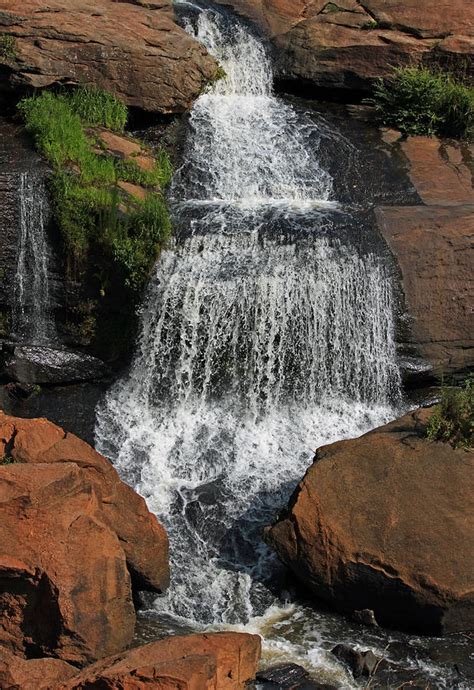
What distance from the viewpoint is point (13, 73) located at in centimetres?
1241

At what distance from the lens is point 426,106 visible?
44.1ft

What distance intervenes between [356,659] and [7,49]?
923cm

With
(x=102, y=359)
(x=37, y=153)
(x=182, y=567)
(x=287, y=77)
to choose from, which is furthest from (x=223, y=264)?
(x=287, y=77)

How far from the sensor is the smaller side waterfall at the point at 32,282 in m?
10.7

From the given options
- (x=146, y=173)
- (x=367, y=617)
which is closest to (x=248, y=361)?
(x=146, y=173)

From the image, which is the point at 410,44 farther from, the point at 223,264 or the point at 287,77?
the point at 223,264

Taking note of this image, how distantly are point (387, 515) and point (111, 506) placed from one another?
7.24 feet

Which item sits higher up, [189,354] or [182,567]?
[189,354]

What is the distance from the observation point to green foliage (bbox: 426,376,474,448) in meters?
8.12

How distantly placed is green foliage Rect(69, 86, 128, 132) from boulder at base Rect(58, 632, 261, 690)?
799 cm

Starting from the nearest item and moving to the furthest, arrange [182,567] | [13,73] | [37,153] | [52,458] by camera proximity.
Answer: [52,458]
[182,567]
[37,153]
[13,73]

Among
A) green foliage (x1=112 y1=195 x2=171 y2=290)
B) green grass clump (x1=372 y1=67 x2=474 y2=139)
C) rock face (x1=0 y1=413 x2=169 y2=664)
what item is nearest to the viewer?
rock face (x1=0 y1=413 x2=169 y2=664)

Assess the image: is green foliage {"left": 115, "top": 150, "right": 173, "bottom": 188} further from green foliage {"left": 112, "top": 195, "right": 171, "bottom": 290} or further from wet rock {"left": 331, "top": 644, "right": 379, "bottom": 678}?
wet rock {"left": 331, "top": 644, "right": 379, "bottom": 678}

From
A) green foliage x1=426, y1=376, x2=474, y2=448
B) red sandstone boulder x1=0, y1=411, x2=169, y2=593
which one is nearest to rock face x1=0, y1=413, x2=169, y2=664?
red sandstone boulder x1=0, y1=411, x2=169, y2=593
